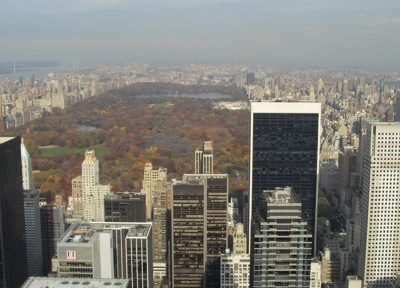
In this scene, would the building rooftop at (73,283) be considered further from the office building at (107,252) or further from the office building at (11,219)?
the office building at (11,219)

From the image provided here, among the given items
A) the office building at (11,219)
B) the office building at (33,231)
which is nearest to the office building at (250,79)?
the office building at (33,231)

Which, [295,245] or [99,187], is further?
[99,187]

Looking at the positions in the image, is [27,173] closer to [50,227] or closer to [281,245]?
[50,227]

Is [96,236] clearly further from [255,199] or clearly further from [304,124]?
[304,124]

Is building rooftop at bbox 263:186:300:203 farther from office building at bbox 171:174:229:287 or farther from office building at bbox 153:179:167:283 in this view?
office building at bbox 153:179:167:283

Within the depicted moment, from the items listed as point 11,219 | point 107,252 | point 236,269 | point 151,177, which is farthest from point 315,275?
point 151,177

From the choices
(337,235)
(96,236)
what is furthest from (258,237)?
(337,235)
